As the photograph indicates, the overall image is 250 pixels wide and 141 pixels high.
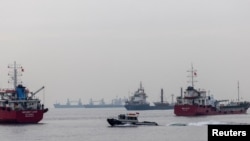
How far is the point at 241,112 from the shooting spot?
198m

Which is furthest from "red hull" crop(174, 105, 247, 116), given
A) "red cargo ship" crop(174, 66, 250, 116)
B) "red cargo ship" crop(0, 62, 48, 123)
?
"red cargo ship" crop(0, 62, 48, 123)

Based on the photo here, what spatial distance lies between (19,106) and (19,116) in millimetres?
2482

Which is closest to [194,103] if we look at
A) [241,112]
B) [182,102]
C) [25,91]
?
[182,102]

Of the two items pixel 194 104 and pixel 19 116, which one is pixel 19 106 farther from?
pixel 194 104

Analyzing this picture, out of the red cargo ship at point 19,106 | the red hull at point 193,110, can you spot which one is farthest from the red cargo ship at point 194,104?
the red cargo ship at point 19,106

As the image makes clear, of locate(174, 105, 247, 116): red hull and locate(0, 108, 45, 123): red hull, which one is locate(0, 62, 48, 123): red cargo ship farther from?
locate(174, 105, 247, 116): red hull

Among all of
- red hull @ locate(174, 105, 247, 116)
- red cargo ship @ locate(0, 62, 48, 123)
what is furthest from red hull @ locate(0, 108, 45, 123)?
red hull @ locate(174, 105, 247, 116)

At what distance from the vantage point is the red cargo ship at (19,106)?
11138 centimetres

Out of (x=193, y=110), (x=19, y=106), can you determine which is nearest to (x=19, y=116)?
(x=19, y=106)

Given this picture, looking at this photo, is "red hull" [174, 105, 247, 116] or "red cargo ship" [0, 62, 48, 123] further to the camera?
"red hull" [174, 105, 247, 116]

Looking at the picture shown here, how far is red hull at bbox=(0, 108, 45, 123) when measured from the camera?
4368 inches

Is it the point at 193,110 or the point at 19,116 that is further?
the point at 193,110

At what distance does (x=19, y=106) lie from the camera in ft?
370

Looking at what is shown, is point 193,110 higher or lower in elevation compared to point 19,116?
higher
